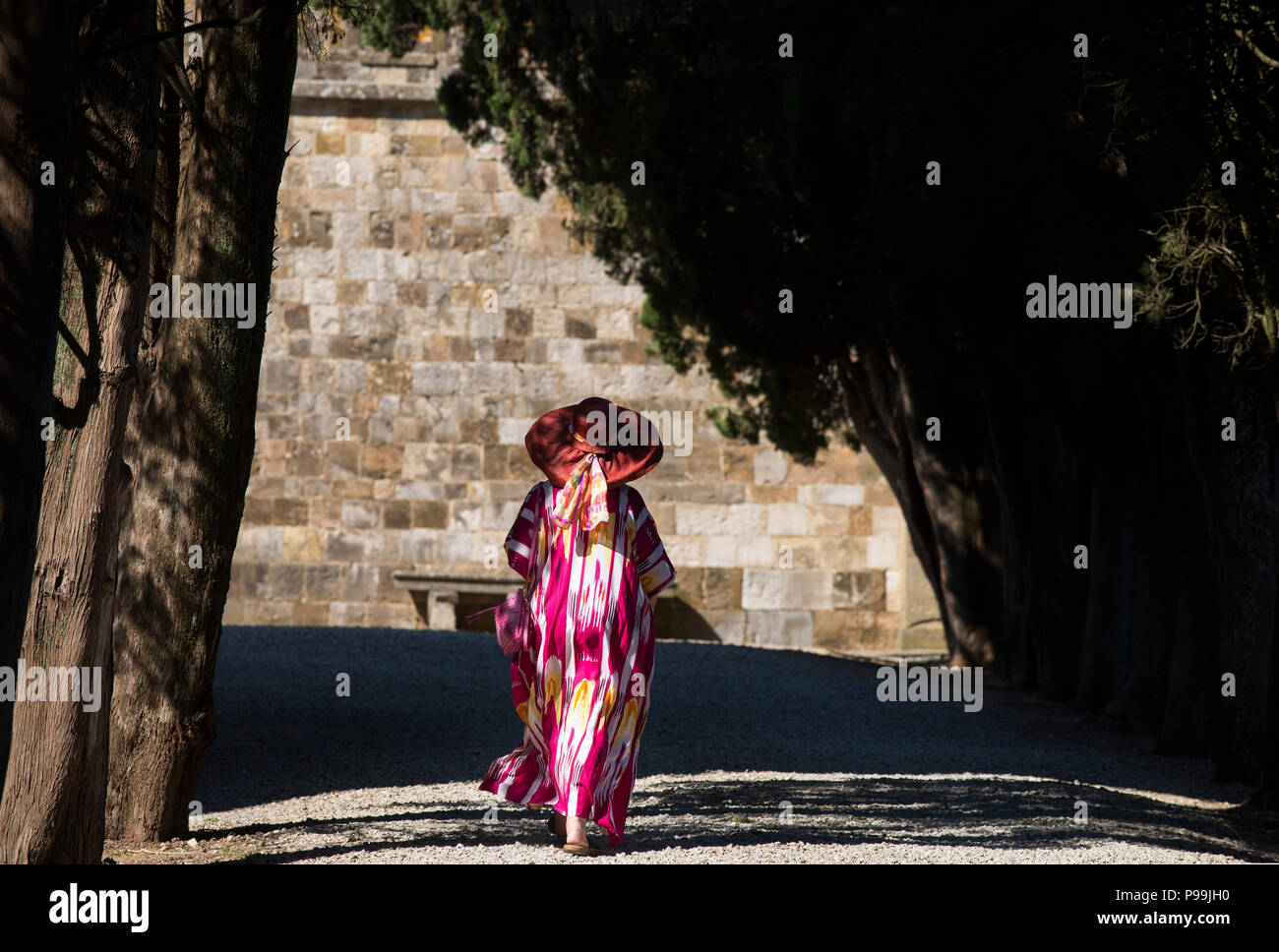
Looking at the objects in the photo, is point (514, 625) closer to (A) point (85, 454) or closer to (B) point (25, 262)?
(A) point (85, 454)

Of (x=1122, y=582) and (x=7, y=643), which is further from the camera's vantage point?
(x=1122, y=582)

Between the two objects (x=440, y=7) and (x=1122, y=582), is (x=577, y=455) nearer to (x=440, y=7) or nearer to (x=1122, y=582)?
(x=1122, y=582)

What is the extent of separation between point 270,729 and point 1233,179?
5.89 metres

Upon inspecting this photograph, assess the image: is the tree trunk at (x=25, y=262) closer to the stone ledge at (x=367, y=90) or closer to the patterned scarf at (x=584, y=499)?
the patterned scarf at (x=584, y=499)

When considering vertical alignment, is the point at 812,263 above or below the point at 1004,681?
above

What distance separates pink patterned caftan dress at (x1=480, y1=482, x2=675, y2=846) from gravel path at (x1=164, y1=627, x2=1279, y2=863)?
0.86 feet

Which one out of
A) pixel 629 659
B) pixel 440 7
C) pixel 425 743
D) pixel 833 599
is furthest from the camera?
pixel 833 599

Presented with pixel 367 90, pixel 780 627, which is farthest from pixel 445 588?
pixel 367 90

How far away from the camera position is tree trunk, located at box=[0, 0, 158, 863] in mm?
4812

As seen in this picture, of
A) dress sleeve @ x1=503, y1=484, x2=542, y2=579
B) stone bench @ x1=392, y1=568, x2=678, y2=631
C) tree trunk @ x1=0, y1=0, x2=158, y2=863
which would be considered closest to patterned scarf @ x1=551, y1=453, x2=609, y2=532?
dress sleeve @ x1=503, y1=484, x2=542, y2=579

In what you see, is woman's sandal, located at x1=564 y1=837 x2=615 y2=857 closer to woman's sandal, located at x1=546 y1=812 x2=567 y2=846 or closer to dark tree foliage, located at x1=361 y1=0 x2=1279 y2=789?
woman's sandal, located at x1=546 y1=812 x2=567 y2=846

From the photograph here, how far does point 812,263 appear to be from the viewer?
11438 mm

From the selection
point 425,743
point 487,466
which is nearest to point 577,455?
point 425,743

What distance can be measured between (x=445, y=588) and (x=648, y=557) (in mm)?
10988
